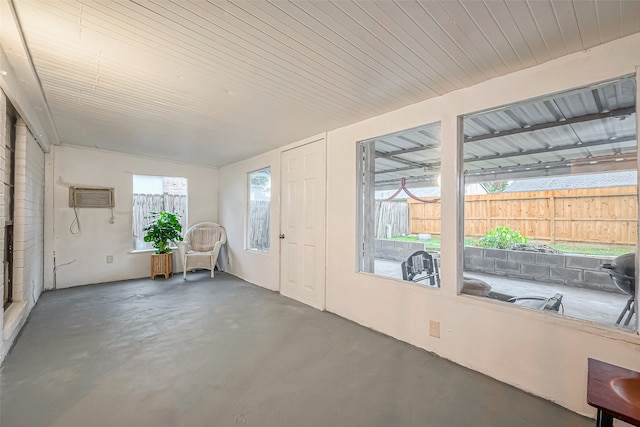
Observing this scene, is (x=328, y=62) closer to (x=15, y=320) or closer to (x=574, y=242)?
(x=574, y=242)

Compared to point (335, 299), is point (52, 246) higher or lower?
higher

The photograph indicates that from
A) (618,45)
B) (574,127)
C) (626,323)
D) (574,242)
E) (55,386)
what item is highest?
(618,45)

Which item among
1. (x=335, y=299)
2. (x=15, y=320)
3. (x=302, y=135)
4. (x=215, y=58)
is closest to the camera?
(x=215, y=58)

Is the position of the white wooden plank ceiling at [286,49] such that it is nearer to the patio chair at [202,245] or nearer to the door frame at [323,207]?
the door frame at [323,207]

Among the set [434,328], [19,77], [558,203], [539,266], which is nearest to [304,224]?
[434,328]

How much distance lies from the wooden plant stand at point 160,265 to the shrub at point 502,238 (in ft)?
15.9

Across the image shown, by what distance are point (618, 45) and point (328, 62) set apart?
166 cm

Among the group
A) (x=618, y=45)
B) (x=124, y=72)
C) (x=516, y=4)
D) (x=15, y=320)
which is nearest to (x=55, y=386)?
(x=15, y=320)

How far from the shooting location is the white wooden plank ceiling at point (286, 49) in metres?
1.42

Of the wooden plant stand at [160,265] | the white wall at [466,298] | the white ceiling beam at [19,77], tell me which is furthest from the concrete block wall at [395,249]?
the wooden plant stand at [160,265]

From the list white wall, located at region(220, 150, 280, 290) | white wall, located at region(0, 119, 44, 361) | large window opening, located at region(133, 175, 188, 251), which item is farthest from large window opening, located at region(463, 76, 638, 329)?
large window opening, located at region(133, 175, 188, 251)

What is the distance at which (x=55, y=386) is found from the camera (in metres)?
1.88

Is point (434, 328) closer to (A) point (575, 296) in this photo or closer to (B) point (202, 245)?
(A) point (575, 296)

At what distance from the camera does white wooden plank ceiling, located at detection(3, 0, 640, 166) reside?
1416 millimetres
